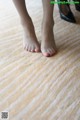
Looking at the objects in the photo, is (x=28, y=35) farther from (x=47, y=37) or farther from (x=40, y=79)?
(x=40, y=79)

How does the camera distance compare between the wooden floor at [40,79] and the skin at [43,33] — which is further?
the skin at [43,33]

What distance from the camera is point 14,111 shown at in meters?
0.80

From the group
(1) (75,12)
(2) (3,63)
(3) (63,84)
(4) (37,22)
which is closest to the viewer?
(3) (63,84)

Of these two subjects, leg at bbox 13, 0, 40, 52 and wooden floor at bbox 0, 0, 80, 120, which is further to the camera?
leg at bbox 13, 0, 40, 52

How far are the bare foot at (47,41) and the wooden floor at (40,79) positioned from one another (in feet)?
0.09

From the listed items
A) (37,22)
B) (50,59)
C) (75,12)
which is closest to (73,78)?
(50,59)

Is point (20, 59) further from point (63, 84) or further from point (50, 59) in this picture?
point (63, 84)

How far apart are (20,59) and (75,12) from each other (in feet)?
2.27

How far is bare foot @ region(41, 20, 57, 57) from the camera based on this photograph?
1.06 metres

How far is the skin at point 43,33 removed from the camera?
104 cm

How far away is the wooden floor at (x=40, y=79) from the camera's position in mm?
810

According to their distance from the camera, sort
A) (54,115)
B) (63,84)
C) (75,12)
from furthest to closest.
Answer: (75,12) < (63,84) < (54,115)

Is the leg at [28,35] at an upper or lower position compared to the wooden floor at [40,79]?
upper

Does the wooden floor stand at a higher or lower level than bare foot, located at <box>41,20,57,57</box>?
lower
